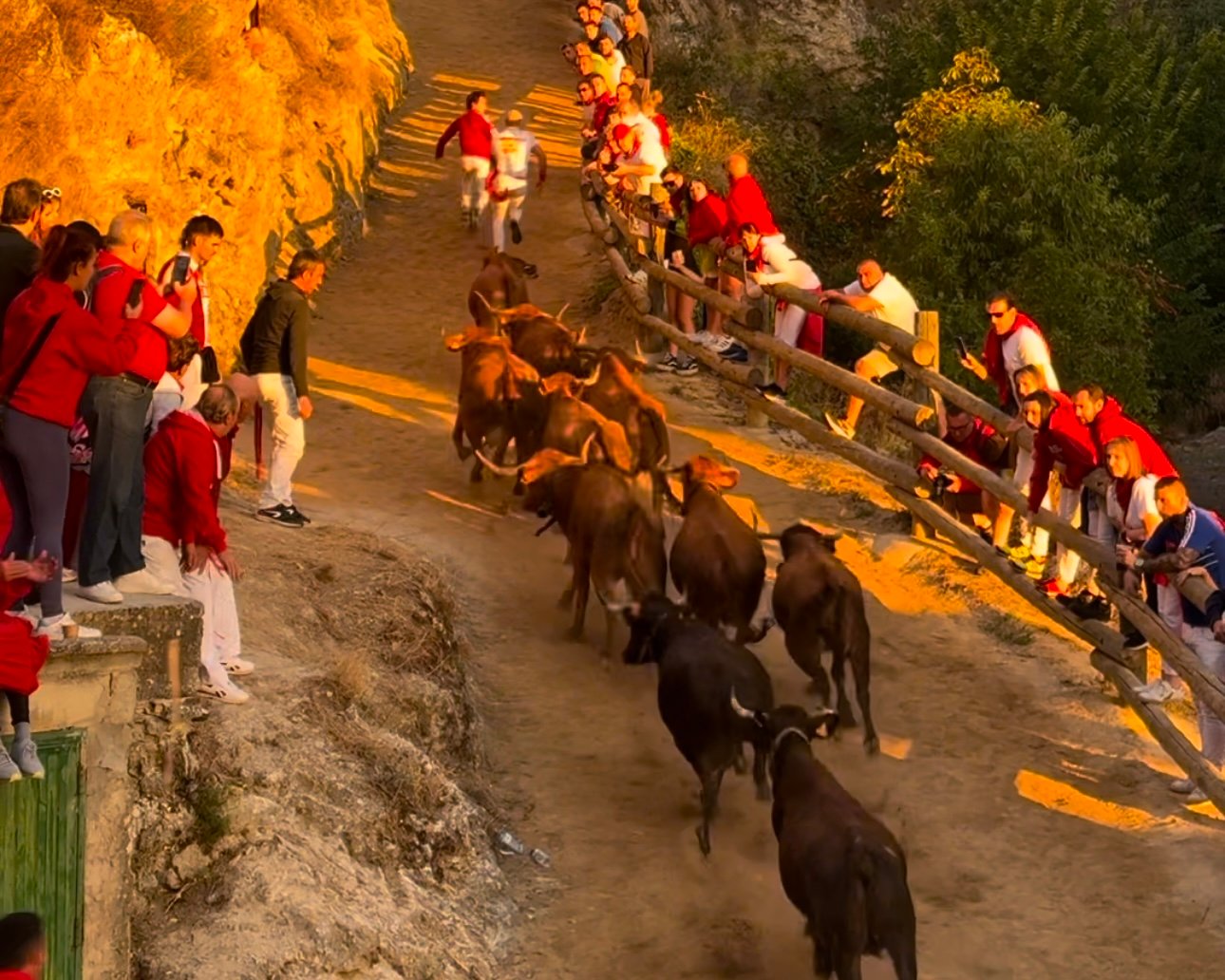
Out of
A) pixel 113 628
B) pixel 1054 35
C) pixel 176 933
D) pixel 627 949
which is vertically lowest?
pixel 627 949

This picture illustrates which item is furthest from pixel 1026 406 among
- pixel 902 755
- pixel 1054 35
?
pixel 1054 35

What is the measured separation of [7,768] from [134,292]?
2468mm

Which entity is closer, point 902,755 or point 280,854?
point 280,854

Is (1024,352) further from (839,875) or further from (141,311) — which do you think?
(141,311)

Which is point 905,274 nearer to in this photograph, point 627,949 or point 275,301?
point 275,301

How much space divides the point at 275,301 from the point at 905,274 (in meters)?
12.0

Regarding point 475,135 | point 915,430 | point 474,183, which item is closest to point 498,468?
point 915,430

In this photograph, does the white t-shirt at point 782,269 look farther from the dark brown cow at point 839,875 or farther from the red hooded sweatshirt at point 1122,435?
the dark brown cow at point 839,875

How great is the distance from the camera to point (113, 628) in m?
7.87

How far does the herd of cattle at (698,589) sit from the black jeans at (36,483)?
3.82 meters

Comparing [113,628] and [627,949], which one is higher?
[113,628]

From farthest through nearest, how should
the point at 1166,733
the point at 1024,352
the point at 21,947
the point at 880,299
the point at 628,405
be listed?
the point at 880,299 < the point at 628,405 < the point at 1024,352 < the point at 1166,733 < the point at 21,947

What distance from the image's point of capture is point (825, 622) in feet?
37.6

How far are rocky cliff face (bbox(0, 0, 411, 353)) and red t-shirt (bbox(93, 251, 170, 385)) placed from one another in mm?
5190
